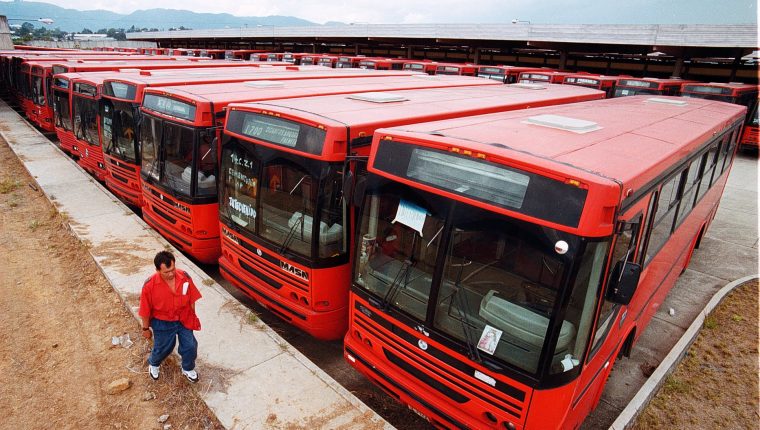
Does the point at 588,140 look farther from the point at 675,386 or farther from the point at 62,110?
the point at 62,110

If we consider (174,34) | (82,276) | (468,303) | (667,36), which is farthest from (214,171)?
(174,34)

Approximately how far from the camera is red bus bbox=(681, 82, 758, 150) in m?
18.3

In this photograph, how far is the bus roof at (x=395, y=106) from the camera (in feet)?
17.5

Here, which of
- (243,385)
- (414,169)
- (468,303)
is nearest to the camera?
(468,303)

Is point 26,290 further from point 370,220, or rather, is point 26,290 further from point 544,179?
point 544,179

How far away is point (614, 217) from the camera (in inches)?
123

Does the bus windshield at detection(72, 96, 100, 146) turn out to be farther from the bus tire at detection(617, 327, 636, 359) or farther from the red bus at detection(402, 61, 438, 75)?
the red bus at detection(402, 61, 438, 75)

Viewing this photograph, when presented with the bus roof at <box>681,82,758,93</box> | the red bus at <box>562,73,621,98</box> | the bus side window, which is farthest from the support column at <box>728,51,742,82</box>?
the bus side window

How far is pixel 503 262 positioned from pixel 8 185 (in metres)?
13.2

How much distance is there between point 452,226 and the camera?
11.8 ft

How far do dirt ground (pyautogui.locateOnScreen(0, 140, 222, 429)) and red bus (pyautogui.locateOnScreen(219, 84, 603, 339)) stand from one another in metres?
1.49

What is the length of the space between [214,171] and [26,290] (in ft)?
10.8

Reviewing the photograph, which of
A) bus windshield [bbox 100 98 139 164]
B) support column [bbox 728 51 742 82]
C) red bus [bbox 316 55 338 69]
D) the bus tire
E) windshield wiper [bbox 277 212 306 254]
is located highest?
support column [bbox 728 51 742 82]

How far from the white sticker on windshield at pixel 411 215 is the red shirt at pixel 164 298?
85.3 inches
